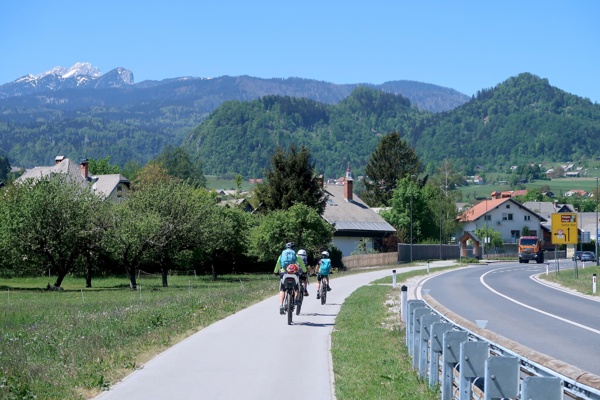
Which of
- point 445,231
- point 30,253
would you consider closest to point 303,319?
point 30,253

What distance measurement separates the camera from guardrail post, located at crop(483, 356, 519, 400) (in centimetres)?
789

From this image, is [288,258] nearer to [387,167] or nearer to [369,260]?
[369,260]

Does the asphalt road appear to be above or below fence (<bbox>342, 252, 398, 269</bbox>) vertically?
below

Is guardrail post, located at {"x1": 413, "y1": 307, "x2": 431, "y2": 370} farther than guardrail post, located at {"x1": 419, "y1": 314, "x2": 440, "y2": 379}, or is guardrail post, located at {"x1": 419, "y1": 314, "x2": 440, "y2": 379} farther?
guardrail post, located at {"x1": 413, "y1": 307, "x2": 431, "y2": 370}

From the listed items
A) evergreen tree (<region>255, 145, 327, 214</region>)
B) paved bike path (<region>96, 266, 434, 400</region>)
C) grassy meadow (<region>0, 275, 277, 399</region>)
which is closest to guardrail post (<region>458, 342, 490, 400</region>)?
paved bike path (<region>96, 266, 434, 400</region>)

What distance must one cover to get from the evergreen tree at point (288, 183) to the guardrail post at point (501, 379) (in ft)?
203

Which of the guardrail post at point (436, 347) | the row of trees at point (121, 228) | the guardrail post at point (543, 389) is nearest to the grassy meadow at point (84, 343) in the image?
the guardrail post at point (436, 347)

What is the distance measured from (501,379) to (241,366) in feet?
20.7

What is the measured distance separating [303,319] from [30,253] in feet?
99.3

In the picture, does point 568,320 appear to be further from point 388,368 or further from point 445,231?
point 445,231

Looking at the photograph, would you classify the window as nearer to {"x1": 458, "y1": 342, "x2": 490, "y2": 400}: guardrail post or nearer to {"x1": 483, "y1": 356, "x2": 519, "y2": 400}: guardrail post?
{"x1": 458, "y1": 342, "x2": 490, "y2": 400}: guardrail post

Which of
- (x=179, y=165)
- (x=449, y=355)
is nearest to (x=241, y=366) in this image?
(x=449, y=355)

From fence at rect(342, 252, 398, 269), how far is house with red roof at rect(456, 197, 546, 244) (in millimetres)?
39529

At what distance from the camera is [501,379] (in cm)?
793
